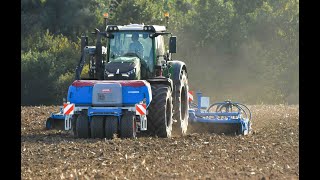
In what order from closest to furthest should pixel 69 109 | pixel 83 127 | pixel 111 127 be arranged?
pixel 111 127 → pixel 83 127 → pixel 69 109

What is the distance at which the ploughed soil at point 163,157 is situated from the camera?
1101 centimetres

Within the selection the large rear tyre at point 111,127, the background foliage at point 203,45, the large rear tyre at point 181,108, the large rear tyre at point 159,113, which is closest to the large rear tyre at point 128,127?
the large rear tyre at point 111,127

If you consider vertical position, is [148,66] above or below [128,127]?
above

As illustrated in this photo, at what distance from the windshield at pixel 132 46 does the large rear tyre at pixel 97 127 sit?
1855mm

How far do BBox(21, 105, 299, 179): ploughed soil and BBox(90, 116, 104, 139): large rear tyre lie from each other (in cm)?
41

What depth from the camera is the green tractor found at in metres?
16.7

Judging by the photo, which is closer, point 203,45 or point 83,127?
point 83,127

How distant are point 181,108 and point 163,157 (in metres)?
6.17

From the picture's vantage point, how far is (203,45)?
4875 centimetres

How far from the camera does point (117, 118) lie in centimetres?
1625

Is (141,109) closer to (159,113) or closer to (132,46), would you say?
(159,113)

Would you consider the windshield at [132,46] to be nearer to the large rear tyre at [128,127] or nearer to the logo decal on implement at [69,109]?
the logo decal on implement at [69,109]

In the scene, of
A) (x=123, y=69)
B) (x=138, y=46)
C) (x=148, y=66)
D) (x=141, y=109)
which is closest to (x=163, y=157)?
(x=141, y=109)
